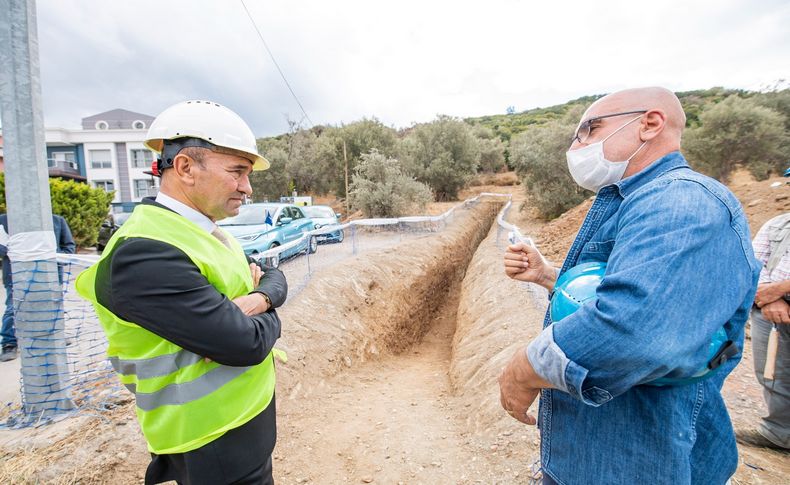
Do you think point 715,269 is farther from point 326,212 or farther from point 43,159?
point 326,212

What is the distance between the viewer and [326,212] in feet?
48.3

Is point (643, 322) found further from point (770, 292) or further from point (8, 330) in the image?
point (8, 330)

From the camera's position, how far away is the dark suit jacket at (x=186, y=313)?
1225mm

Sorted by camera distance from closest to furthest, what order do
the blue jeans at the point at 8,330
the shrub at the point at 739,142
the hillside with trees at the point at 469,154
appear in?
the blue jeans at the point at 8,330 → the shrub at the point at 739,142 → the hillside with trees at the point at 469,154

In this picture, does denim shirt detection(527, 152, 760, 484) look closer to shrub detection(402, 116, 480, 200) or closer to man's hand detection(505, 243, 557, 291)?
man's hand detection(505, 243, 557, 291)

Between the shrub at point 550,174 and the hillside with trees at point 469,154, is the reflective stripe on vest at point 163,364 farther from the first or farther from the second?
the shrub at point 550,174

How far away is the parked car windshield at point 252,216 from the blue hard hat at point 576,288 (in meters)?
9.03

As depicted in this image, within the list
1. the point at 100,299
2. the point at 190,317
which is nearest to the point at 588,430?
the point at 190,317

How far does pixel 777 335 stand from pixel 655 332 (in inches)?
116

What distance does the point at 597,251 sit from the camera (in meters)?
1.24

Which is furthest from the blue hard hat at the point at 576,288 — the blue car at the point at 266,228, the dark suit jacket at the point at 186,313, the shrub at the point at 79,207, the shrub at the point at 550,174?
the shrub at the point at 550,174

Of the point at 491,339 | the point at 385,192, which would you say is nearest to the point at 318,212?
the point at 385,192

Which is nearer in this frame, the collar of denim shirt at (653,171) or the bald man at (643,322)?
the bald man at (643,322)

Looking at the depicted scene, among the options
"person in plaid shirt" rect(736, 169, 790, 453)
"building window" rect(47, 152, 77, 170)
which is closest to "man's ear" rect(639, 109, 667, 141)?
"person in plaid shirt" rect(736, 169, 790, 453)
